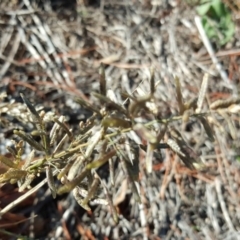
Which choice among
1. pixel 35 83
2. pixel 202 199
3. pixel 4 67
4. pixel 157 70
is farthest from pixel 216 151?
pixel 4 67

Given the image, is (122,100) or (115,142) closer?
(115,142)

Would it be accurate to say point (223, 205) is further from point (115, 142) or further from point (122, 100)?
point (115, 142)

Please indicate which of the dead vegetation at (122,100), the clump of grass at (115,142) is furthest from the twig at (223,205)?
the clump of grass at (115,142)

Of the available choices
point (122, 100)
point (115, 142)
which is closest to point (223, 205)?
point (122, 100)

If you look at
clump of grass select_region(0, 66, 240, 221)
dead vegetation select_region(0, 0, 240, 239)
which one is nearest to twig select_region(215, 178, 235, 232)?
dead vegetation select_region(0, 0, 240, 239)

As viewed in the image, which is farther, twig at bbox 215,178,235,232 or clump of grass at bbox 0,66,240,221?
twig at bbox 215,178,235,232

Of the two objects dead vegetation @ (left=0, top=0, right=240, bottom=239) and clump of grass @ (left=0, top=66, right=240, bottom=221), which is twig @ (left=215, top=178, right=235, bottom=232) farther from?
clump of grass @ (left=0, top=66, right=240, bottom=221)

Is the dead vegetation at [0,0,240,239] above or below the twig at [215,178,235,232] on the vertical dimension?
above

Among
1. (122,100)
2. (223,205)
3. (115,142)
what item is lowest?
(223,205)
